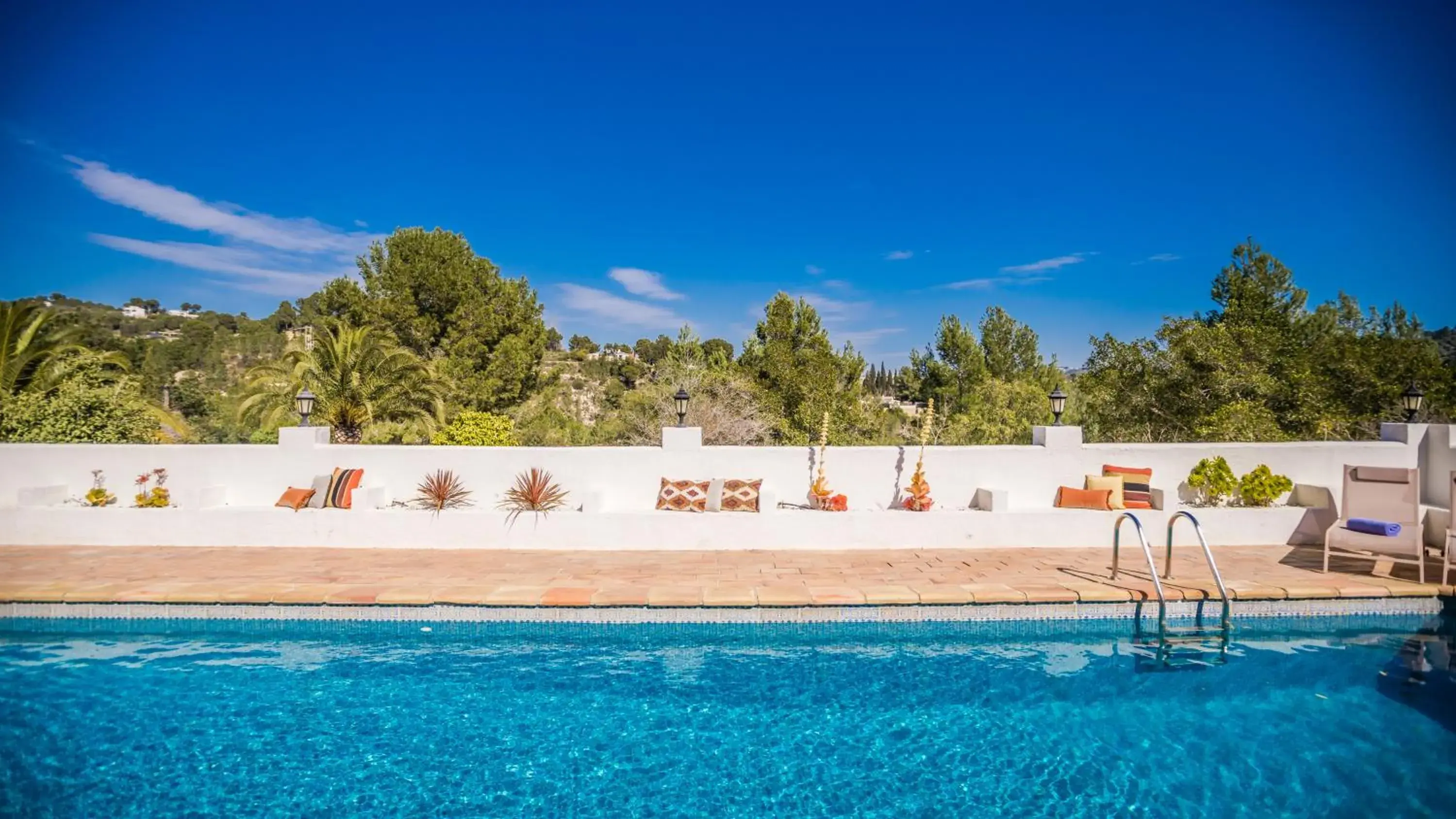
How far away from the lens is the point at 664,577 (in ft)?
19.7

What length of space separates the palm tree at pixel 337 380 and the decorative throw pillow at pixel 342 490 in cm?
558

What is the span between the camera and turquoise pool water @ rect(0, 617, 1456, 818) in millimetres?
3572

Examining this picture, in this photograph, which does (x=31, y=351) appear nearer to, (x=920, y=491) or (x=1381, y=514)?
(x=920, y=491)

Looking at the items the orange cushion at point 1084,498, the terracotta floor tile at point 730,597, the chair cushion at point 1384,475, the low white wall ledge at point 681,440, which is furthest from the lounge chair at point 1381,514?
the low white wall ledge at point 681,440

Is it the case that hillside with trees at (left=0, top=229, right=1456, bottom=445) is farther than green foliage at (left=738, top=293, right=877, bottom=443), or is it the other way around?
green foliage at (left=738, top=293, right=877, bottom=443)

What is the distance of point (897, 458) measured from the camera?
314 inches

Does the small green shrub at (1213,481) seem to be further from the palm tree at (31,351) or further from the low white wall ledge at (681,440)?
the palm tree at (31,351)

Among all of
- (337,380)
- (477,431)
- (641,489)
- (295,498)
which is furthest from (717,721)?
(477,431)

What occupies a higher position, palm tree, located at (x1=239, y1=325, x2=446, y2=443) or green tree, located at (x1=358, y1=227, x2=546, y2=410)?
green tree, located at (x1=358, y1=227, x2=546, y2=410)

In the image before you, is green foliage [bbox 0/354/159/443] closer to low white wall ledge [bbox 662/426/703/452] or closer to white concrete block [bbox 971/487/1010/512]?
low white wall ledge [bbox 662/426/703/452]

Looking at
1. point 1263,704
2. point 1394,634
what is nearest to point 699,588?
point 1263,704

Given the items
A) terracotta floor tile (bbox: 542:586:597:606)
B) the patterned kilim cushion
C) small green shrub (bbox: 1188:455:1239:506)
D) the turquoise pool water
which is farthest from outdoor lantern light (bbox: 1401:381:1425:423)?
terracotta floor tile (bbox: 542:586:597:606)

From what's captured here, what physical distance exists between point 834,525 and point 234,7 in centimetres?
1611

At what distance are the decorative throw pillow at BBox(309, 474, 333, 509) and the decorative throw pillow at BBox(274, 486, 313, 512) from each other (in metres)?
0.05
